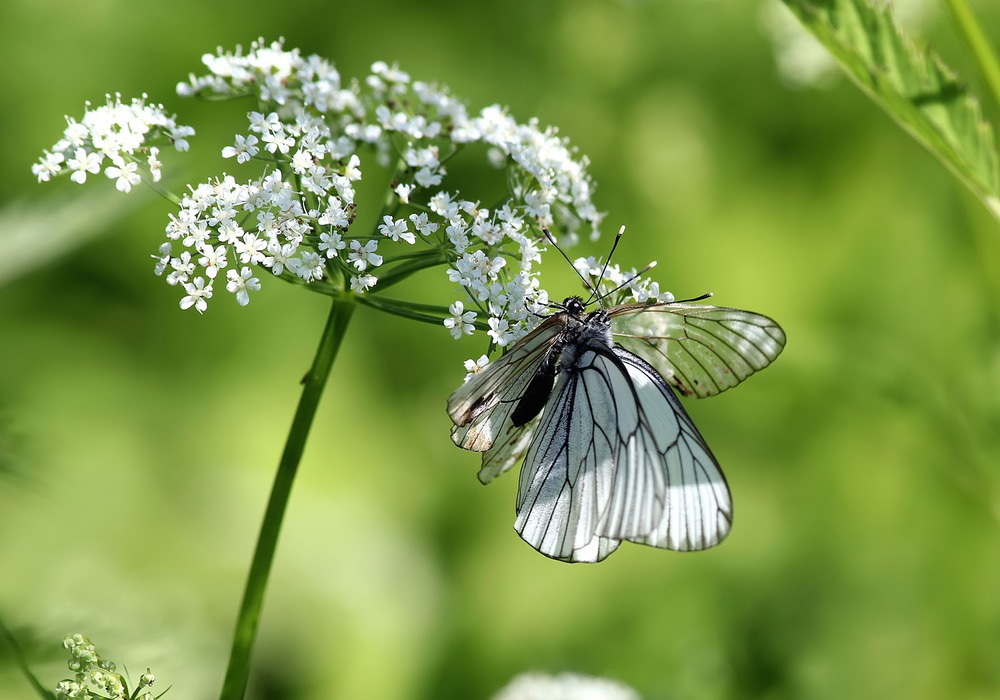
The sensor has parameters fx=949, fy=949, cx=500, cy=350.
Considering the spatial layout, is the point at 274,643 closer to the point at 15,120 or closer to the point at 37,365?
the point at 37,365

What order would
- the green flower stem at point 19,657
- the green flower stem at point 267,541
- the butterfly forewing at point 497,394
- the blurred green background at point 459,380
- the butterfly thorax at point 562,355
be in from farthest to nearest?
the blurred green background at point 459,380 < the butterfly thorax at point 562,355 < the butterfly forewing at point 497,394 < the green flower stem at point 267,541 < the green flower stem at point 19,657

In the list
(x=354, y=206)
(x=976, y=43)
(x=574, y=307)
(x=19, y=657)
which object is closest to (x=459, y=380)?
(x=574, y=307)

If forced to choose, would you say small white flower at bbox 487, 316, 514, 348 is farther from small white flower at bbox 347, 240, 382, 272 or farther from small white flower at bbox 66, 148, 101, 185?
small white flower at bbox 66, 148, 101, 185

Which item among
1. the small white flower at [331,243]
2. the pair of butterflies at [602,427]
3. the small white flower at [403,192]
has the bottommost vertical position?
the pair of butterflies at [602,427]

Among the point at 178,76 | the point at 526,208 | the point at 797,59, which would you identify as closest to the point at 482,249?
the point at 526,208

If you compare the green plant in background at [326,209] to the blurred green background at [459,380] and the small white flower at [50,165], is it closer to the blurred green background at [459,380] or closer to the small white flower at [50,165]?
the small white flower at [50,165]

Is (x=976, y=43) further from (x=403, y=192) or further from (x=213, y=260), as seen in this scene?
(x=213, y=260)

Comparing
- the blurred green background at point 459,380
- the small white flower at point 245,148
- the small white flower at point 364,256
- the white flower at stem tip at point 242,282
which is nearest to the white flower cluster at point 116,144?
the small white flower at point 245,148
